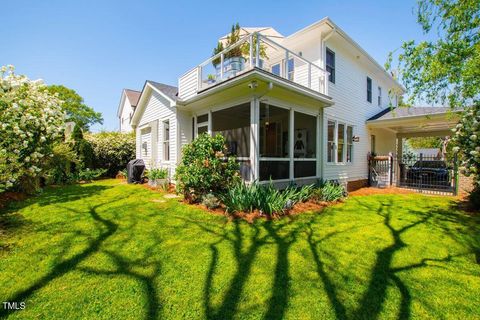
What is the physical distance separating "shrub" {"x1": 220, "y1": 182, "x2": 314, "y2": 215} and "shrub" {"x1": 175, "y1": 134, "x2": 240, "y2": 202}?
39cm

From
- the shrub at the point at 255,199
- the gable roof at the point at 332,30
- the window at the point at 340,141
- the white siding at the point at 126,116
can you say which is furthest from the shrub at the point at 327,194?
the white siding at the point at 126,116

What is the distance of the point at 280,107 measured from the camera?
732 cm

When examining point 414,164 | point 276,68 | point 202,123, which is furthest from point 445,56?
point 414,164

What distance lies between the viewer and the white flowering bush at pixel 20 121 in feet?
16.2

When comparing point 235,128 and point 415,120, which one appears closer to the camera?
point 235,128

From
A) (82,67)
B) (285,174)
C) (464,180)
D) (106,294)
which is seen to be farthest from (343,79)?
(82,67)

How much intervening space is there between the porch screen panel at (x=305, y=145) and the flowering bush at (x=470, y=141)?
164 inches

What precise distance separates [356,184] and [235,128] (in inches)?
Answer: 278

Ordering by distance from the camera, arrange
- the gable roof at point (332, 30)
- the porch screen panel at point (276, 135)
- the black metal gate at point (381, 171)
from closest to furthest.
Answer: the gable roof at point (332, 30) → the porch screen panel at point (276, 135) → the black metal gate at point (381, 171)

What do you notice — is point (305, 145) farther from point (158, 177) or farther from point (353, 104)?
point (158, 177)

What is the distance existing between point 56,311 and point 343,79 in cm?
1198

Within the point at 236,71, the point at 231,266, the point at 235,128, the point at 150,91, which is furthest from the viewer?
the point at 150,91

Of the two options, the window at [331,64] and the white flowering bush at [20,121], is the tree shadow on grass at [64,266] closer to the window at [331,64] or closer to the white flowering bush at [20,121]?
the white flowering bush at [20,121]

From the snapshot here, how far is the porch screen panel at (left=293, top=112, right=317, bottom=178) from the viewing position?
8141mm
